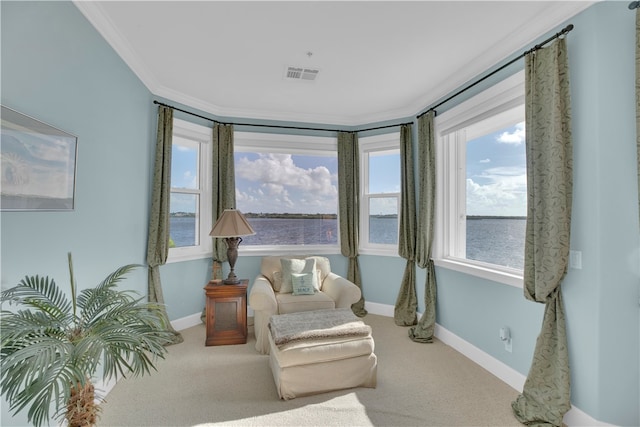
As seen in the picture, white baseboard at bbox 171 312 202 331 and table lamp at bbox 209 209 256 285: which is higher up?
table lamp at bbox 209 209 256 285

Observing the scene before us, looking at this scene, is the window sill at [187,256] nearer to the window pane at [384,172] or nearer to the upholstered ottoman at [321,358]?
the upholstered ottoman at [321,358]

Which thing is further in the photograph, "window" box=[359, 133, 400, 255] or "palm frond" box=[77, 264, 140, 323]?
"window" box=[359, 133, 400, 255]

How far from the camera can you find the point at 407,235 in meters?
3.89

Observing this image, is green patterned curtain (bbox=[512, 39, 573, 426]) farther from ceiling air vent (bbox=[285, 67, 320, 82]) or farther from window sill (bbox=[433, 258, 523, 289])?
ceiling air vent (bbox=[285, 67, 320, 82])

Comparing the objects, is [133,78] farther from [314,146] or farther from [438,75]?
[438,75]

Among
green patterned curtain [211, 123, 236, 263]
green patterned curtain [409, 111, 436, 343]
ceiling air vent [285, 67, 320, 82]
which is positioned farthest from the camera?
green patterned curtain [211, 123, 236, 263]

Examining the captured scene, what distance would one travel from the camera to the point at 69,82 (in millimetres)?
1904

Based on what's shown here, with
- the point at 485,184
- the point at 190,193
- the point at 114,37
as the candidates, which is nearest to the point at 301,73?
the point at 114,37

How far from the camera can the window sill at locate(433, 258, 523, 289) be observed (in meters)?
2.44

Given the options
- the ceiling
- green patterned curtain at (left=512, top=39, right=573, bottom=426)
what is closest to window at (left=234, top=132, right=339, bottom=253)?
the ceiling

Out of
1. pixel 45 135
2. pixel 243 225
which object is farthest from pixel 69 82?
pixel 243 225

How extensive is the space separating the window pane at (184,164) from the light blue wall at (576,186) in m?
1.40

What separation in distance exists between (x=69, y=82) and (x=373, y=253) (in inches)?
141

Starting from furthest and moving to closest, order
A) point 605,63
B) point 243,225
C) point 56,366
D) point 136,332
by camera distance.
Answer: point 243,225 → point 605,63 → point 136,332 → point 56,366
